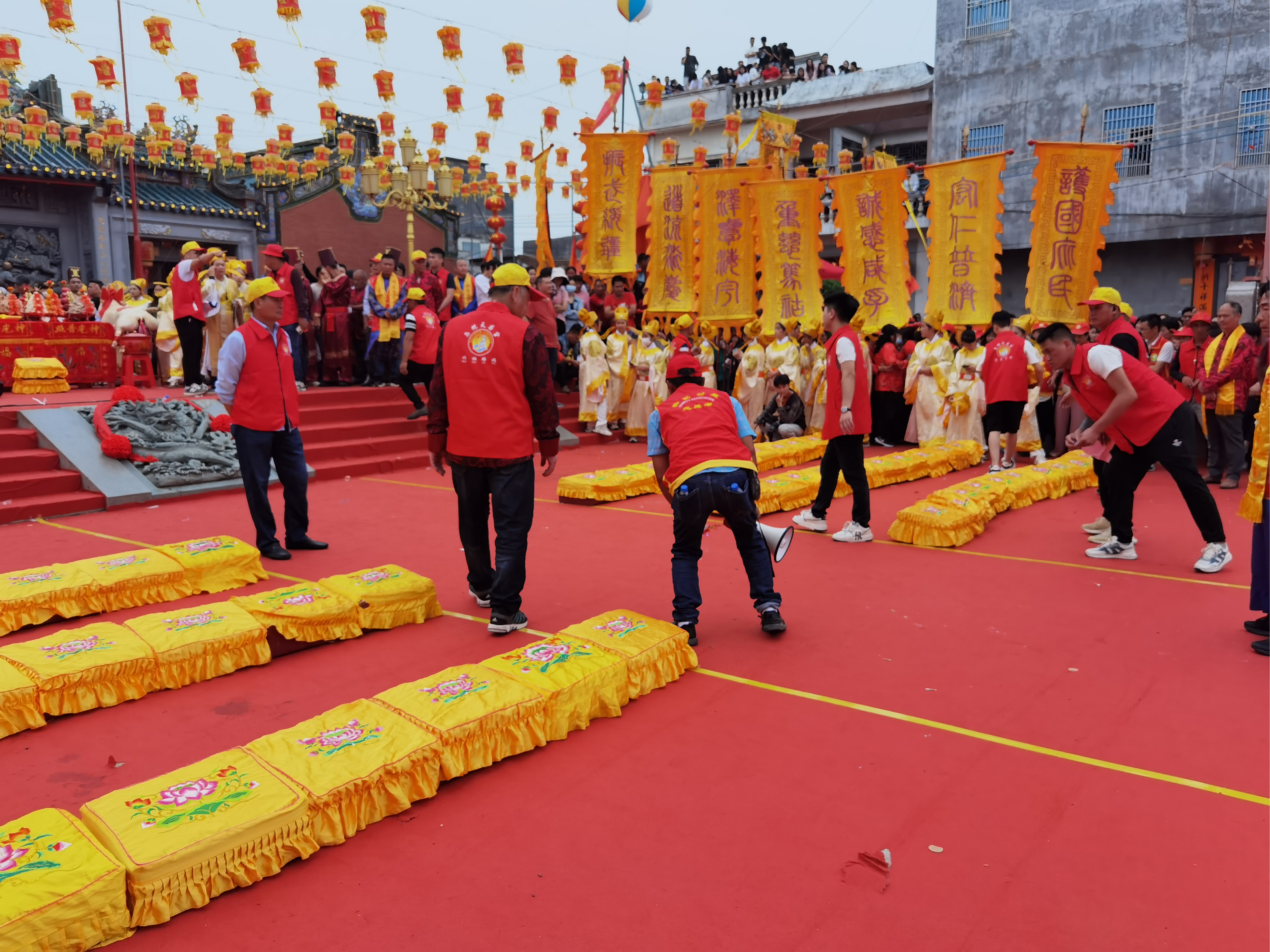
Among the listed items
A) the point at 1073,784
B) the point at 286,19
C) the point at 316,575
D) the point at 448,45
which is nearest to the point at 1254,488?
the point at 1073,784

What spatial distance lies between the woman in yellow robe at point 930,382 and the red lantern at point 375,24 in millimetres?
9395

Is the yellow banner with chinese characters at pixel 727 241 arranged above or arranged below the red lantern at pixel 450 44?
below

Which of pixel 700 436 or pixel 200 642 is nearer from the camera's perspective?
pixel 200 642

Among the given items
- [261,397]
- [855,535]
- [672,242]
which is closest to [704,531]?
[855,535]

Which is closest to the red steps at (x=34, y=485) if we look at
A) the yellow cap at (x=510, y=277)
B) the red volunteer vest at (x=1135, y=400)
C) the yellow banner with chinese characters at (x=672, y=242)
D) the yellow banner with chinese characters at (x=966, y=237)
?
the yellow cap at (x=510, y=277)

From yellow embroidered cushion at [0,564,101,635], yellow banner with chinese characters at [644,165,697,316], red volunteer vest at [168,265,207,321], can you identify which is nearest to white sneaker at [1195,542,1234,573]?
yellow embroidered cushion at [0,564,101,635]

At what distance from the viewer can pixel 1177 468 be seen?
516 cm

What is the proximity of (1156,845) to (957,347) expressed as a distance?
981 cm

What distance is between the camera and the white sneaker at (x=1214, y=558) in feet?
17.5

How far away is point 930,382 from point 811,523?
494cm

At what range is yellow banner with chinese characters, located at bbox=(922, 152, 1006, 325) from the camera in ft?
31.8

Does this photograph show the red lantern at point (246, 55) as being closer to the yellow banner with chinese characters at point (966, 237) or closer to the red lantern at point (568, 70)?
the red lantern at point (568, 70)

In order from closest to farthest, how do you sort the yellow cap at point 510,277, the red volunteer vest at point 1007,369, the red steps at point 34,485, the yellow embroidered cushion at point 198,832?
the yellow embroidered cushion at point 198,832 < the yellow cap at point 510,277 < the red steps at point 34,485 < the red volunteer vest at point 1007,369

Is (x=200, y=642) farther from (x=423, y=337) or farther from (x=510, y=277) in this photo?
(x=423, y=337)
